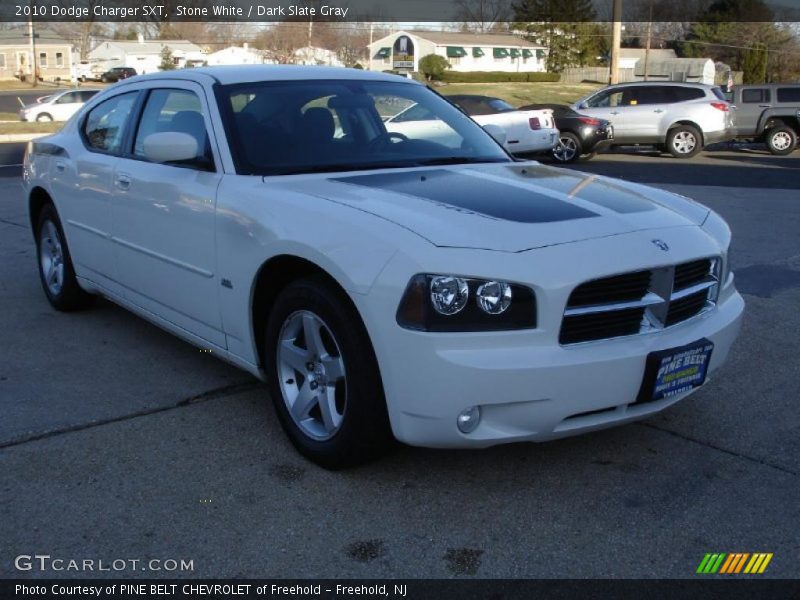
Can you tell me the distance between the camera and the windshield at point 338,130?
14.6 feet

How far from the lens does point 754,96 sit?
884 inches

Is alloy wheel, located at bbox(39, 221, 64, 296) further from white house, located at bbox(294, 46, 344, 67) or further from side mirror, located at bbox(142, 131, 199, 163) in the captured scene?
white house, located at bbox(294, 46, 344, 67)

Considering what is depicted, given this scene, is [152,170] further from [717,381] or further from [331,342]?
[717,381]

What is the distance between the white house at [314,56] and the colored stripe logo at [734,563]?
186 ft

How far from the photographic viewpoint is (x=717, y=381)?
16.4 feet

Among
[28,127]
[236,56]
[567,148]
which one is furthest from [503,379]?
[236,56]

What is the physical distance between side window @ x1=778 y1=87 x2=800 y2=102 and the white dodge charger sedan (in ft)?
62.4

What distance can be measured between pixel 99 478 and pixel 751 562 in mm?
2561

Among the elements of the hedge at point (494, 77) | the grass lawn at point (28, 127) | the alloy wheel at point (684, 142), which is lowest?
the grass lawn at point (28, 127)

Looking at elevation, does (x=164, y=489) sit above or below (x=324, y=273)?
below

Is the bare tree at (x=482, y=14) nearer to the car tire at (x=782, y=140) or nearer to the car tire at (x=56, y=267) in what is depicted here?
the car tire at (x=782, y=140)

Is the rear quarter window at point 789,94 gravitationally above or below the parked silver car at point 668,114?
above

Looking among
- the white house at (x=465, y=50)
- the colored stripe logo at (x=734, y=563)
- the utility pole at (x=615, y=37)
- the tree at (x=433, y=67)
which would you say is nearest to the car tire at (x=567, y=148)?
the utility pole at (x=615, y=37)

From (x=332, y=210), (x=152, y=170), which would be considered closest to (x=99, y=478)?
(x=332, y=210)
